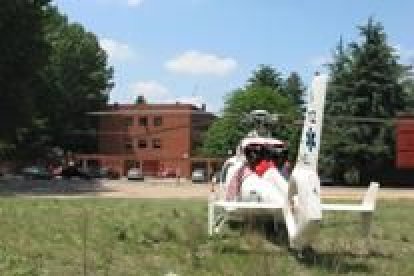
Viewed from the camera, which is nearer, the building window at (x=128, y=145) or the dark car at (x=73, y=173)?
the dark car at (x=73, y=173)

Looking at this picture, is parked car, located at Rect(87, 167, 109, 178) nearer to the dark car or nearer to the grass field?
the dark car

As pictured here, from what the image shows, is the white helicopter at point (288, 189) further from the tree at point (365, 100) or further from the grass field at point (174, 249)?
the tree at point (365, 100)

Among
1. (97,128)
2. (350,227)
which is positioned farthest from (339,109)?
(350,227)

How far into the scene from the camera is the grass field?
10.3 metres

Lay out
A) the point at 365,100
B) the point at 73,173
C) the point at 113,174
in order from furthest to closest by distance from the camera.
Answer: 1. the point at 113,174
2. the point at 73,173
3. the point at 365,100

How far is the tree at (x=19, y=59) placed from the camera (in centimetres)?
5928

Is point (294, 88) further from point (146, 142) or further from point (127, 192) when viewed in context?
point (127, 192)

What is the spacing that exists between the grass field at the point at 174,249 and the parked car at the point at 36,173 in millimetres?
80711

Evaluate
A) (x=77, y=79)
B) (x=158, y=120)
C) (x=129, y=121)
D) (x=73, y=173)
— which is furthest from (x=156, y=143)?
(x=73, y=173)

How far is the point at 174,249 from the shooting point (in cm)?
1213

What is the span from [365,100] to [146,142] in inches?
2154

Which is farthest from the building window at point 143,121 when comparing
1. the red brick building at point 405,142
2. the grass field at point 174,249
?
the red brick building at point 405,142

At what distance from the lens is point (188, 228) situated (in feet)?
46.9

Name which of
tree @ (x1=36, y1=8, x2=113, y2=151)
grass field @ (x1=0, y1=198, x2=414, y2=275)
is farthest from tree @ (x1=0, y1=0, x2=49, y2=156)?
tree @ (x1=36, y1=8, x2=113, y2=151)
